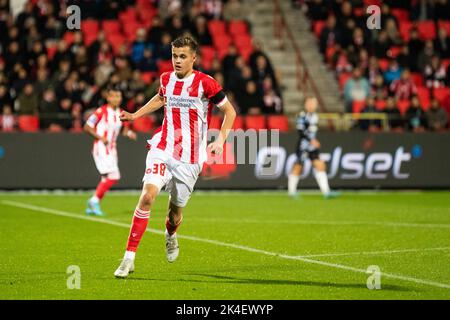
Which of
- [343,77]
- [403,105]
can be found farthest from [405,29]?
[403,105]

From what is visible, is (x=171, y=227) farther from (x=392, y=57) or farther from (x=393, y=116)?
(x=392, y=57)

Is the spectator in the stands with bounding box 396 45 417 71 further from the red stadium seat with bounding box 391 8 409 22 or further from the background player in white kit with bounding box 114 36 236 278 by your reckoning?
the background player in white kit with bounding box 114 36 236 278

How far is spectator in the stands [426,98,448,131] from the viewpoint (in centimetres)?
2430

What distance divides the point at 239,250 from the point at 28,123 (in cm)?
1109

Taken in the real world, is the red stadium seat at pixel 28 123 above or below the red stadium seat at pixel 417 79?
below

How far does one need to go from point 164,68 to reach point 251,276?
15323 millimetres

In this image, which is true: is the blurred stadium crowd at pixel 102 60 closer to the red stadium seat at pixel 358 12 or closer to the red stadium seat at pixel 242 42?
the red stadium seat at pixel 242 42

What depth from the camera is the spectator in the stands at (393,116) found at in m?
24.3

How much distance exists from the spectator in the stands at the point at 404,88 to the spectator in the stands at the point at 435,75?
1.31m

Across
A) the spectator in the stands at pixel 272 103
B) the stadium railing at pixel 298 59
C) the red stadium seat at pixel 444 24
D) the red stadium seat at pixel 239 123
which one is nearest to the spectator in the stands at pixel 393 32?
the red stadium seat at pixel 444 24

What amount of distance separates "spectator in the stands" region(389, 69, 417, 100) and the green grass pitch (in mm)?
5906

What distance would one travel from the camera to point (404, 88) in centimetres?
2547

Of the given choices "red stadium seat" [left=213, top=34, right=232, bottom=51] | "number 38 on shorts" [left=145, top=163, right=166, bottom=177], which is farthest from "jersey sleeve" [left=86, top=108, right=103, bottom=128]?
"red stadium seat" [left=213, top=34, right=232, bottom=51]
